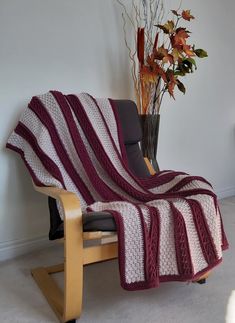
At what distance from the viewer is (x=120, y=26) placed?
2334 millimetres

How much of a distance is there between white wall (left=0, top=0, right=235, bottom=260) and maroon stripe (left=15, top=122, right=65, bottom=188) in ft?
0.63

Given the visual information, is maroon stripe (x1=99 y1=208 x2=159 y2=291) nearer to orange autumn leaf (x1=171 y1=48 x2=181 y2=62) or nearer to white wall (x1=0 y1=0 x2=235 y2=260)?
white wall (x1=0 y1=0 x2=235 y2=260)

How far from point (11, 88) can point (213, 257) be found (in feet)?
4.58

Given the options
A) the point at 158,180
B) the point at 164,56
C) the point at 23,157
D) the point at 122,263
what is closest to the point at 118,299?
the point at 122,263

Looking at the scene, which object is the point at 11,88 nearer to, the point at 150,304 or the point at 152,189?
the point at 152,189

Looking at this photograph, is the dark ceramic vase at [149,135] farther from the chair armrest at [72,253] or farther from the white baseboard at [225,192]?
the white baseboard at [225,192]

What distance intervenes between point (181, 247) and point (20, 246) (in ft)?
3.57

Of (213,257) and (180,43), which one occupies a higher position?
(180,43)

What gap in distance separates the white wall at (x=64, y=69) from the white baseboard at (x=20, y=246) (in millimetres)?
18

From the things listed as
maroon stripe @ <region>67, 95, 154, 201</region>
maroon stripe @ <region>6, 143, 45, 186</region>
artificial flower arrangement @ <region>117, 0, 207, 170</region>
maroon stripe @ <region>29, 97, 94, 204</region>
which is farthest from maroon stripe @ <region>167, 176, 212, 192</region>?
maroon stripe @ <region>6, 143, 45, 186</region>

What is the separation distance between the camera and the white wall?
77.1 inches

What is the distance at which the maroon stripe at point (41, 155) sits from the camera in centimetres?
167

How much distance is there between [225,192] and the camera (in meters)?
3.29

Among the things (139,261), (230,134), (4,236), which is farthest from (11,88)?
(230,134)
